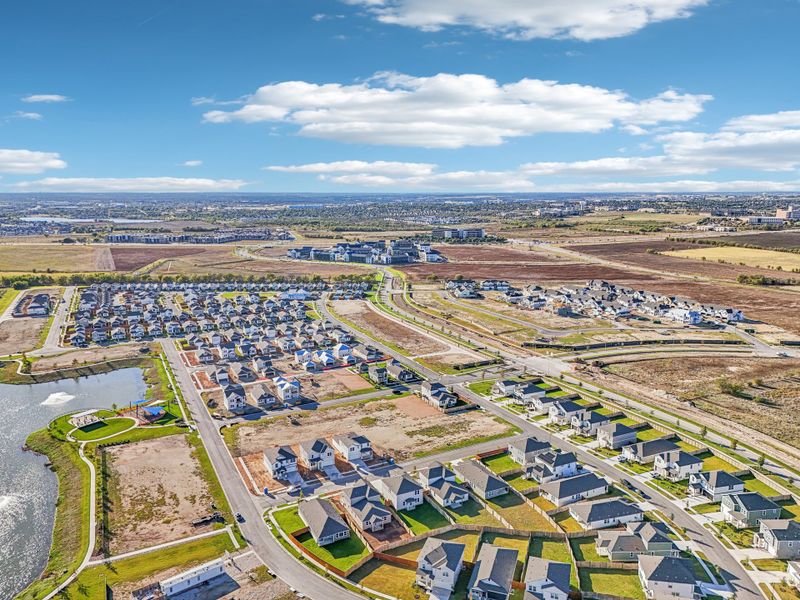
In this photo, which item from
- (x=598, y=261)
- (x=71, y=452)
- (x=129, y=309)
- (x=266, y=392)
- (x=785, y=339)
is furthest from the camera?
(x=598, y=261)

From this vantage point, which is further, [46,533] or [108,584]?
[46,533]

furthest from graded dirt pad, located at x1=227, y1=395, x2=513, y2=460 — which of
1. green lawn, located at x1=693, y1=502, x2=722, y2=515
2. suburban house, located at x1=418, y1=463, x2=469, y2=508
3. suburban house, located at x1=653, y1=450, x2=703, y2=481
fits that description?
green lawn, located at x1=693, y1=502, x2=722, y2=515

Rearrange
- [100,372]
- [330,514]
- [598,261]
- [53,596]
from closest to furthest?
[53,596]
[330,514]
[100,372]
[598,261]

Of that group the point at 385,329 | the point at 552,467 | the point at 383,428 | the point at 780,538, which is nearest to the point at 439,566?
the point at 552,467

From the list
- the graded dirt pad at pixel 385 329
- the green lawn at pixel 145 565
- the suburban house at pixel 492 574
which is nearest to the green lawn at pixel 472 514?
the suburban house at pixel 492 574

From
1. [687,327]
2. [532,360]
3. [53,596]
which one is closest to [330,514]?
[53,596]

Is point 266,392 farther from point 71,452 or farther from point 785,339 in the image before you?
point 785,339
